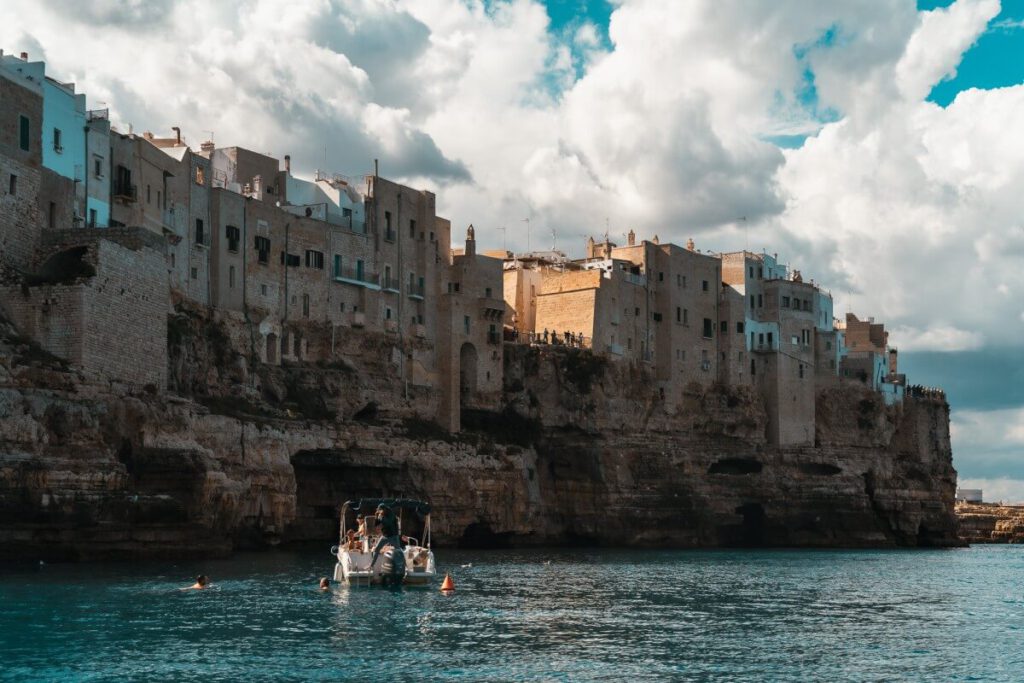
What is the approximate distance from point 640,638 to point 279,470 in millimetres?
29614

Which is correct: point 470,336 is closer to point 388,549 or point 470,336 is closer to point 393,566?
point 388,549

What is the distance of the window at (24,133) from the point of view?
2625 inches

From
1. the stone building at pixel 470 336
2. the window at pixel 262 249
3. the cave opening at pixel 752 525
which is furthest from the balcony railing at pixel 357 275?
the cave opening at pixel 752 525

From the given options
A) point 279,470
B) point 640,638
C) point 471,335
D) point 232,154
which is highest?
point 232,154

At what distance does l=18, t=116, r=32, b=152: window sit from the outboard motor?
24052mm

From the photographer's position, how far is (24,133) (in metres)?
67.0

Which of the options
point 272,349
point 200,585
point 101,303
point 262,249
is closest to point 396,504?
point 200,585

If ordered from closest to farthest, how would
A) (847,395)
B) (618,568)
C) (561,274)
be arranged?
(618,568)
(561,274)
(847,395)

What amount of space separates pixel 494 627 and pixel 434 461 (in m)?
36.9

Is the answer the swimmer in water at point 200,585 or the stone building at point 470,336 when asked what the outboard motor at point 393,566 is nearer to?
the swimmer in water at point 200,585

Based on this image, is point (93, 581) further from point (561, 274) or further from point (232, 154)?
point (561, 274)

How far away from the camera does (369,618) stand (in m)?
50.1

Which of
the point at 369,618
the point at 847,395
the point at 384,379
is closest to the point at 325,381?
the point at 384,379

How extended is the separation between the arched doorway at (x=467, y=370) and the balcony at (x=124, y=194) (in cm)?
2773
